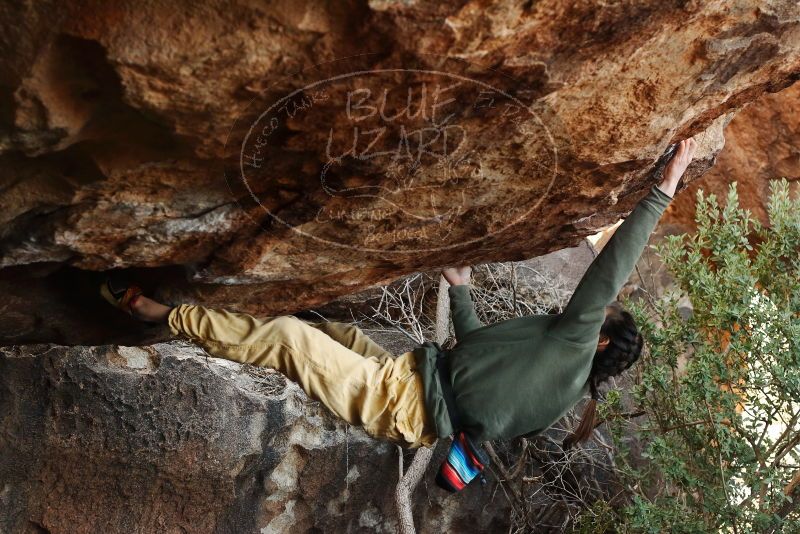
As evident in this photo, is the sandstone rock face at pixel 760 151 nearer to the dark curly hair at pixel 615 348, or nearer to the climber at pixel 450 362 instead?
the dark curly hair at pixel 615 348

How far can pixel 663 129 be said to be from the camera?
11.4ft

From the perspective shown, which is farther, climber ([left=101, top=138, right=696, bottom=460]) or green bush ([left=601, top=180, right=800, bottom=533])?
green bush ([left=601, top=180, right=800, bottom=533])

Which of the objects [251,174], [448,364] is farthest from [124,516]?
[251,174]

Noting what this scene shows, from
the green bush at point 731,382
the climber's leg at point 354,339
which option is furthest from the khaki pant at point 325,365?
the green bush at point 731,382

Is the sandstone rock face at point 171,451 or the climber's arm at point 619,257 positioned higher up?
the climber's arm at point 619,257

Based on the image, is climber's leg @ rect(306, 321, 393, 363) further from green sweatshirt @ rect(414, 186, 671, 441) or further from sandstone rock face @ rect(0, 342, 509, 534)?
sandstone rock face @ rect(0, 342, 509, 534)

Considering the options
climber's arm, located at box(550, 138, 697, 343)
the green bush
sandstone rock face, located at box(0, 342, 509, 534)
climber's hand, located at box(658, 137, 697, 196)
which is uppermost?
climber's hand, located at box(658, 137, 697, 196)

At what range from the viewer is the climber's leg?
14.6 feet

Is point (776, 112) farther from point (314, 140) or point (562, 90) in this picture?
point (314, 140)

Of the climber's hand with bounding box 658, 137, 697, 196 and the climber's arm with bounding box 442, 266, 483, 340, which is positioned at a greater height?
the climber's hand with bounding box 658, 137, 697, 196

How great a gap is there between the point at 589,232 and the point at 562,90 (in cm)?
182

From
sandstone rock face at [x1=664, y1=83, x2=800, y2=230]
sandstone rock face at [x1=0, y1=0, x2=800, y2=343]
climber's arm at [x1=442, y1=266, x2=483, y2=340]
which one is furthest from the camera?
sandstone rock face at [x1=664, y1=83, x2=800, y2=230]

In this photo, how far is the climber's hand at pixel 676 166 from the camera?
3613 millimetres

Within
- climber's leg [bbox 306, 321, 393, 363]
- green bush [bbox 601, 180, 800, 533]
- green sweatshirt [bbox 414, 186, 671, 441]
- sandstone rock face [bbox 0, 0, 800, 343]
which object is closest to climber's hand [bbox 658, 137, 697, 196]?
sandstone rock face [bbox 0, 0, 800, 343]
